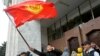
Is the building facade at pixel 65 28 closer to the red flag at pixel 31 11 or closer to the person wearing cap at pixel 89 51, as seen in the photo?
the red flag at pixel 31 11

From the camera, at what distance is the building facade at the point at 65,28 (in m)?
9.00

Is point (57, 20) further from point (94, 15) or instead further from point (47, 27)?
point (94, 15)

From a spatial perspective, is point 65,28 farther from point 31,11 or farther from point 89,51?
point 89,51

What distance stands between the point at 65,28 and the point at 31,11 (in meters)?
4.05

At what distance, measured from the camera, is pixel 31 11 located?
24.0 ft

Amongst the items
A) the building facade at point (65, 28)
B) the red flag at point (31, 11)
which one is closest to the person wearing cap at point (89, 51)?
the red flag at point (31, 11)

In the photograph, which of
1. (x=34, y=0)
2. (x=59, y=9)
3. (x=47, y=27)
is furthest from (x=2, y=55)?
(x=34, y=0)

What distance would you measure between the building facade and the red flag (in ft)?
6.98

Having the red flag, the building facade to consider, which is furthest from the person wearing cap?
the building facade

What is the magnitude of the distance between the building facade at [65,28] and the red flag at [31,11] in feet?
6.98

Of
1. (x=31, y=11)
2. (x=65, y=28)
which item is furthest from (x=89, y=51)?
(x=65, y=28)

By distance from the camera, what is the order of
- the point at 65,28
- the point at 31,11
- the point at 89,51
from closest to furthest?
1. the point at 89,51
2. the point at 31,11
3. the point at 65,28

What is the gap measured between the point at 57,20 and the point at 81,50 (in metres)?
5.83

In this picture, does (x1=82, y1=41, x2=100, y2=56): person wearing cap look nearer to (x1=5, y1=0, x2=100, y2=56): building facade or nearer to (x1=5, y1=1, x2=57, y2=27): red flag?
(x1=5, y1=1, x2=57, y2=27): red flag
